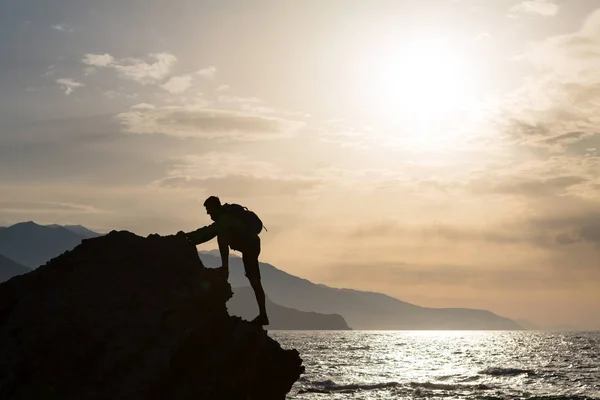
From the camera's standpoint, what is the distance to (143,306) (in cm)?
1173

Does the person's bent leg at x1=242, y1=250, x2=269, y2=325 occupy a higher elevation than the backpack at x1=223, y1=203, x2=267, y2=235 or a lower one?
lower

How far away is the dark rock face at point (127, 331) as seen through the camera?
34.9 ft

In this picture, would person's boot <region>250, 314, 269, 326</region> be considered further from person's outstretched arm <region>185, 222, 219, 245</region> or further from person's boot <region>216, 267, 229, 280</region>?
person's outstretched arm <region>185, 222, 219, 245</region>

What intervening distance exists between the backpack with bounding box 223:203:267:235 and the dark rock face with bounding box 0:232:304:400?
127cm

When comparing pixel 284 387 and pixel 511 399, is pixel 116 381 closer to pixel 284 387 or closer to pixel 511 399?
pixel 284 387

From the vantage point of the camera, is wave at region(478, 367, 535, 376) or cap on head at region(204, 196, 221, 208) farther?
wave at region(478, 367, 535, 376)

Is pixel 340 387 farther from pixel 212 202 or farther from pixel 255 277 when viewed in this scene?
pixel 212 202

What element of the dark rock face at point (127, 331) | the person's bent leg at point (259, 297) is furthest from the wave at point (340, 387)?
the dark rock face at point (127, 331)

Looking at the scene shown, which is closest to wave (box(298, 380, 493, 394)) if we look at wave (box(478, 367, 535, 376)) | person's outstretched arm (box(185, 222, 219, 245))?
wave (box(478, 367, 535, 376))

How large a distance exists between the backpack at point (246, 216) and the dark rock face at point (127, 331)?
4.16ft

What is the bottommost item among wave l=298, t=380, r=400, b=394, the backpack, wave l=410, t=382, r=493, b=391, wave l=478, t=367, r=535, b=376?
wave l=298, t=380, r=400, b=394

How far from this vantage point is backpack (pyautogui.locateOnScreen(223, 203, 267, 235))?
14328mm

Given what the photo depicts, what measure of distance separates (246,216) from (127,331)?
4.10 metres

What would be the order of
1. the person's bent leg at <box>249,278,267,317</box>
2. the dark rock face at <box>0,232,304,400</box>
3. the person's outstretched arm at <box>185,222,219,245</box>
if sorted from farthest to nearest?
1. the person's bent leg at <box>249,278,267,317</box>
2. the person's outstretched arm at <box>185,222,219,245</box>
3. the dark rock face at <box>0,232,304,400</box>
